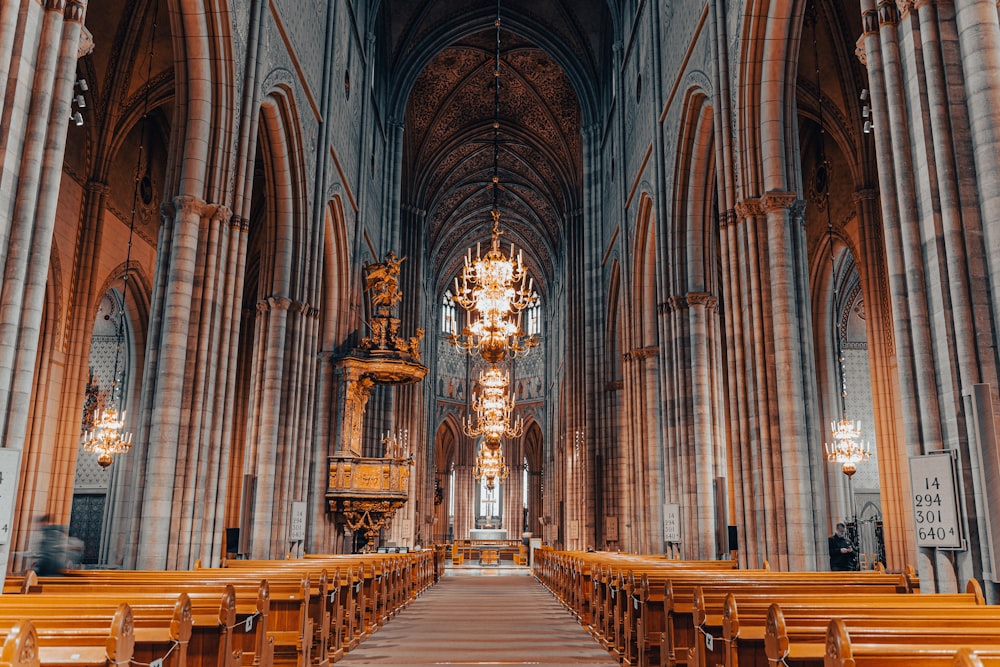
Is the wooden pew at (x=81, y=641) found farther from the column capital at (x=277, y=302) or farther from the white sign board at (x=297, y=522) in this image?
the column capital at (x=277, y=302)

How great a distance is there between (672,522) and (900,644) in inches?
456

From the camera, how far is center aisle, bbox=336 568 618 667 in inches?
308

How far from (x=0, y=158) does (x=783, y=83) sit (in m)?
9.14

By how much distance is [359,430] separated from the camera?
714 inches

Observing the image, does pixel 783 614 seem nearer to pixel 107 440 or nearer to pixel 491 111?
pixel 107 440

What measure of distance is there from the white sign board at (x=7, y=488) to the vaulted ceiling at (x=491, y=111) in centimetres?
2193

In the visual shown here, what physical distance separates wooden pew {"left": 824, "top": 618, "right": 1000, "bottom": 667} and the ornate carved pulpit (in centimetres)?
1435

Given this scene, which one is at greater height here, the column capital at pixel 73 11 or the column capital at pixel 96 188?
the column capital at pixel 96 188

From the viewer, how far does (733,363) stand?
1052cm

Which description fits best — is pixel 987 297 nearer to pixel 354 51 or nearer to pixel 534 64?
pixel 354 51

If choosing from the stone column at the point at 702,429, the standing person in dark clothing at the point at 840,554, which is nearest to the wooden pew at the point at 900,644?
the standing person in dark clothing at the point at 840,554

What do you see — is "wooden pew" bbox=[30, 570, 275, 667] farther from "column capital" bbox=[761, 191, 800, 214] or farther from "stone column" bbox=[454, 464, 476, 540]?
"stone column" bbox=[454, 464, 476, 540]

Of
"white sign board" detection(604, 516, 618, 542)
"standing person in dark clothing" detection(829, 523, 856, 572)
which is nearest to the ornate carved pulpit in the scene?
"white sign board" detection(604, 516, 618, 542)

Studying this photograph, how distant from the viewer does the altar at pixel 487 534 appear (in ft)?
143
